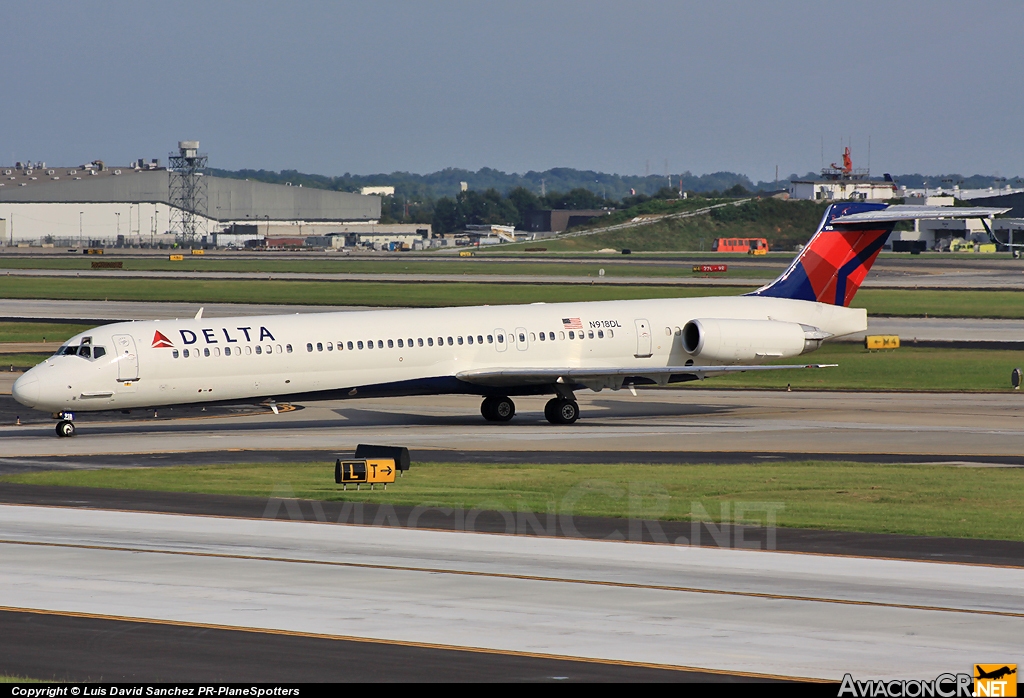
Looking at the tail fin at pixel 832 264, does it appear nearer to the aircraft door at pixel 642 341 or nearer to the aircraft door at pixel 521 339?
the aircraft door at pixel 642 341

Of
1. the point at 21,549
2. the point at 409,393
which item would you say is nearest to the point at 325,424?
the point at 409,393

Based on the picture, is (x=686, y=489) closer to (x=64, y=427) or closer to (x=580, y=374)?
(x=580, y=374)

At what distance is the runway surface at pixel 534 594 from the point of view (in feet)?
52.6

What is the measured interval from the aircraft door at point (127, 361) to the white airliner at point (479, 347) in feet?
0.12

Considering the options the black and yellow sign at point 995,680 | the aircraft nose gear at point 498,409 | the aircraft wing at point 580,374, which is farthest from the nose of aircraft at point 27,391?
the black and yellow sign at point 995,680

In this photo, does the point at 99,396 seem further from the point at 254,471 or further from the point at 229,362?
the point at 254,471

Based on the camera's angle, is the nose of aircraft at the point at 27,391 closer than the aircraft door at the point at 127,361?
Yes

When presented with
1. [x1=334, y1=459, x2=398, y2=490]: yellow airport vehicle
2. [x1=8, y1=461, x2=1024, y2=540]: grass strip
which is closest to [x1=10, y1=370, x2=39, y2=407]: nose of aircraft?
[x1=8, y1=461, x2=1024, y2=540]: grass strip

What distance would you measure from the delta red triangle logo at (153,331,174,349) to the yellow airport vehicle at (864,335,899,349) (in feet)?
113

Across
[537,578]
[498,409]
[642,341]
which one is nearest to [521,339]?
[498,409]

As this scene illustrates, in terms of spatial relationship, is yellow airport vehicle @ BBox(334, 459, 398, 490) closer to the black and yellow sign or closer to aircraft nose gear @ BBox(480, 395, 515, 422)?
aircraft nose gear @ BBox(480, 395, 515, 422)

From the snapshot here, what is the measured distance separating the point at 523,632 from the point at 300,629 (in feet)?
9.06

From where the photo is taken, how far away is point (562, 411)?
4094cm

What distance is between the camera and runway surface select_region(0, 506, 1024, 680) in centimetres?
1603
